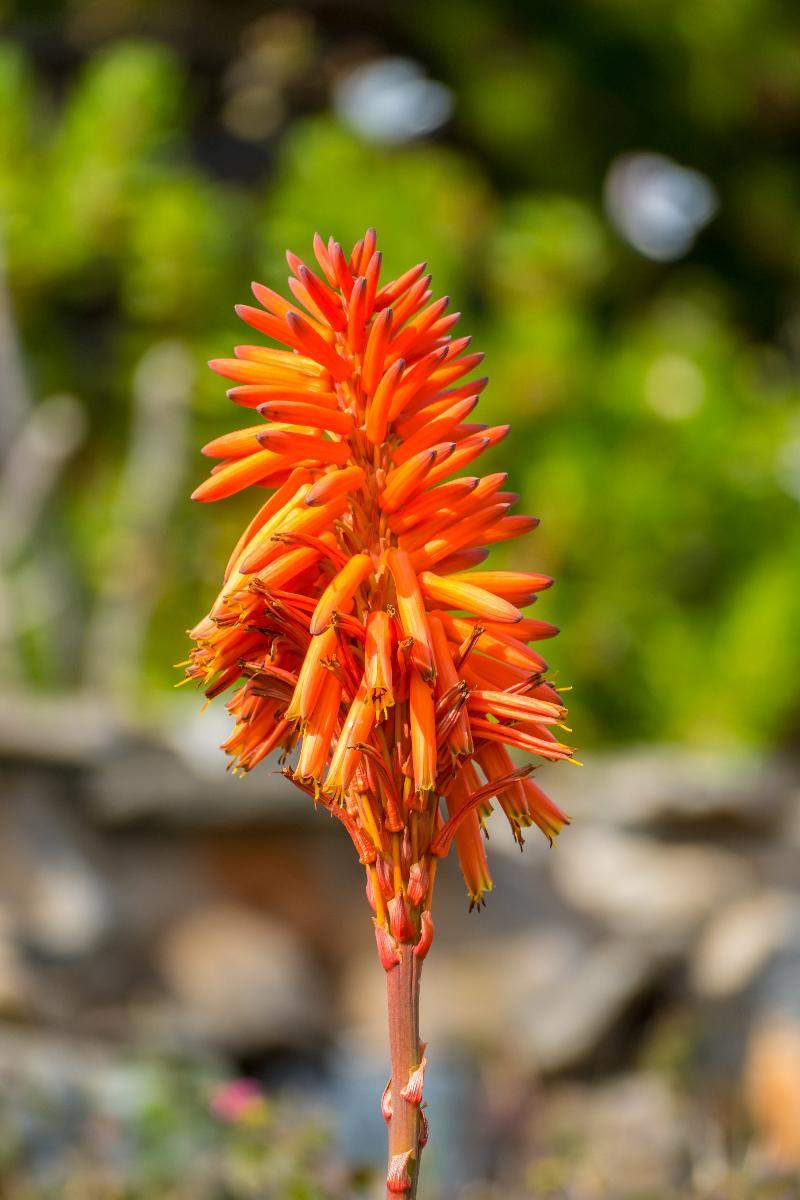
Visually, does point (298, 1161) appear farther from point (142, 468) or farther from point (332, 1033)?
point (142, 468)

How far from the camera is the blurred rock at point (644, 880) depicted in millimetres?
4973

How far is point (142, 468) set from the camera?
544 cm

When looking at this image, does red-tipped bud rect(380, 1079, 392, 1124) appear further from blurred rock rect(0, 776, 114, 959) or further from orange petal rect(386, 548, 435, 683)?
blurred rock rect(0, 776, 114, 959)

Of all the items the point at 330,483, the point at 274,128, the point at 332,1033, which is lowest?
the point at 332,1033

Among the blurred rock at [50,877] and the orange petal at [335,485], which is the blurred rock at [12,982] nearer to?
the blurred rock at [50,877]

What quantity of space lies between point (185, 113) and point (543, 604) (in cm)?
298

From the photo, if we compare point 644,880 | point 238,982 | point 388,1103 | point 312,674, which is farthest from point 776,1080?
point 312,674

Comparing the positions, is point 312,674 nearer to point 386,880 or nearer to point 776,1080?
point 386,880

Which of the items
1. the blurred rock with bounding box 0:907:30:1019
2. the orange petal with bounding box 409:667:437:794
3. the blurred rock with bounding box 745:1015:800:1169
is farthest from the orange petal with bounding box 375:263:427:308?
the blurred rock with bounding box 745:1015:800:1169

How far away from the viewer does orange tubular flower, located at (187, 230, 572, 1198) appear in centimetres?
100

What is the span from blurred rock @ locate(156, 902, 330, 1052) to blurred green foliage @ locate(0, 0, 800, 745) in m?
1.31

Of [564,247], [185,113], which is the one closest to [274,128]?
[185,113]

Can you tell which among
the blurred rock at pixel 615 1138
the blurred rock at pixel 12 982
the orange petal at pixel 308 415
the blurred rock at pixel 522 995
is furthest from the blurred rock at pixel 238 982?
the orange petal at pixel 308 415

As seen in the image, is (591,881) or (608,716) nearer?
(591,881)
